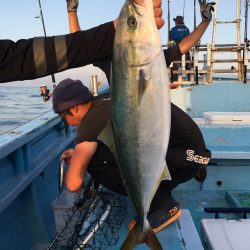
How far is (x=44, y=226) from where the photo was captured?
169 inches

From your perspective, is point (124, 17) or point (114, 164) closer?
point (124, 17)

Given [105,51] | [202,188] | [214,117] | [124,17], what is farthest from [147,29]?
[214,117]

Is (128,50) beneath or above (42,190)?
above

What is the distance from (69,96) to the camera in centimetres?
281

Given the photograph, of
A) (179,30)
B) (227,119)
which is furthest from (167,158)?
(179,30)

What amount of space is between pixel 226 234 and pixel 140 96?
173cm

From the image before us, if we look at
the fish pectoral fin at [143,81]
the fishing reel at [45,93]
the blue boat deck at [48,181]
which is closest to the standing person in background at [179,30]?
the fishing reel at [45,93]

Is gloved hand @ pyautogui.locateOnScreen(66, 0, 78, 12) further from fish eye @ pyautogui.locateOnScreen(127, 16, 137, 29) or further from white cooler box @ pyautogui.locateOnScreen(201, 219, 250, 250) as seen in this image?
white cooler box @ pyautogui.locateOnScreen(201, 219, 250, 250)

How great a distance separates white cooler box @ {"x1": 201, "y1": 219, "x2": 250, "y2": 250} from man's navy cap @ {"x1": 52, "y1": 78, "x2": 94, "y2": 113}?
4.83ft

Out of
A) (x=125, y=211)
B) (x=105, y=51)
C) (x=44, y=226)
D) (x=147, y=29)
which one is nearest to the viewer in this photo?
(x=147, y=29)

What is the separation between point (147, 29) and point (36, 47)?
1.72 ft

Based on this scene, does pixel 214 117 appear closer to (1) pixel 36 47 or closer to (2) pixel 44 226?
(2) pixel 44 226

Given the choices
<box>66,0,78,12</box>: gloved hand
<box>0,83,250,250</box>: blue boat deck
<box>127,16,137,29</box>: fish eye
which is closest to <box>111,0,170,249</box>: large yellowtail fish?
<box>127,16,137,29</box>: fish eye

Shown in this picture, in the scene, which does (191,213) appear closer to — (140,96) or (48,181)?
(48,181)
